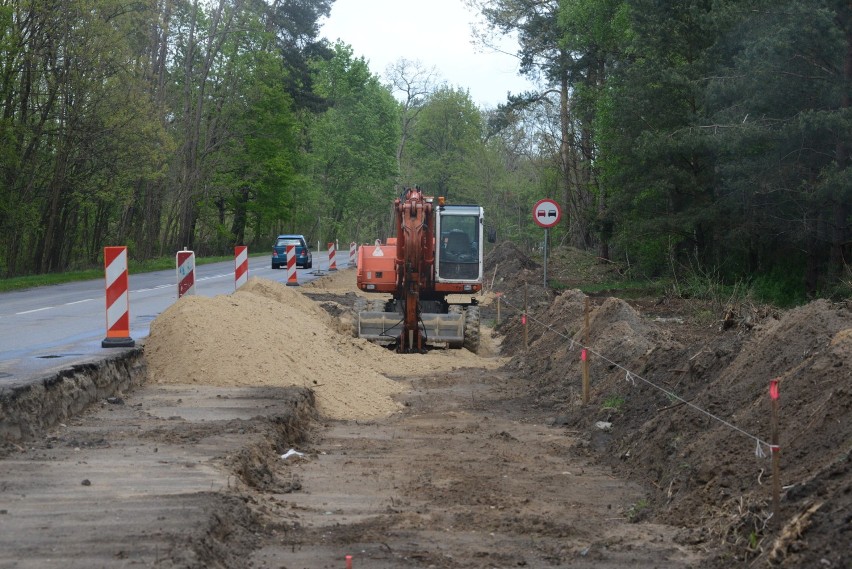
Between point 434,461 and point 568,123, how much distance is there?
46.2 metres

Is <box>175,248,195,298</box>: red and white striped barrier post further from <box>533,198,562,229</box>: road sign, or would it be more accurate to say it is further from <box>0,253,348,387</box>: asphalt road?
<box>533,198,562,229</box>: road sign

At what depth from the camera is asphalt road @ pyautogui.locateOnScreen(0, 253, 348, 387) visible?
1121 centimetres

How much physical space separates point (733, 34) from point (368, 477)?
2735 cm

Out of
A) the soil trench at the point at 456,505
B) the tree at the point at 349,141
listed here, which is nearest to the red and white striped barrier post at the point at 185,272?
the soil trench at the point at 456,505

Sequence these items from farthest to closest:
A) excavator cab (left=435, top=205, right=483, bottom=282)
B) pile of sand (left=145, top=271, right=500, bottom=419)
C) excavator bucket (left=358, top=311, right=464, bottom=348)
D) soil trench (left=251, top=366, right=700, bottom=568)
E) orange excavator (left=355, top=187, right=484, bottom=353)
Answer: excavator cab (left=435, top=205, right=483, bottom=282) → excavator bucket (left=358, top=311, right=464, bottom=348) → orange excavator (left=355, top=187, right=484, bottom=353) → pile of sand (left=145, top=271, right=500, bottom=419) → soil trench (left=251, top=366, right=700, bottom=568)

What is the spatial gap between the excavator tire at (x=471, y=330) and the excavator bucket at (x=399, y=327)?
377mm

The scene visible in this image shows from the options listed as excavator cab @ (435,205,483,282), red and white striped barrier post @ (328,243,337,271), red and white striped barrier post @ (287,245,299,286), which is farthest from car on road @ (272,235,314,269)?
excavator cab @ (435,205,483,282)

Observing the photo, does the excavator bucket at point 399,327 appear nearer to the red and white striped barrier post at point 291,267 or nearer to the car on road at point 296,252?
the red and white striped barrier post at point 291,267

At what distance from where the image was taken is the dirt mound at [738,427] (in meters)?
6.00

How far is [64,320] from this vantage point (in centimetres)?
2045

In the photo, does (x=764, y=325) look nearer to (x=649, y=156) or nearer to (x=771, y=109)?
(x=771, y=109)

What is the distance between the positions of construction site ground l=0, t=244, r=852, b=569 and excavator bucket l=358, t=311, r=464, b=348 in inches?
181

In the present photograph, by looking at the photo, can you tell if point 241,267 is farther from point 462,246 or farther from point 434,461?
point 434,461

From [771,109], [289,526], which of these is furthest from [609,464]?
[771,109]
